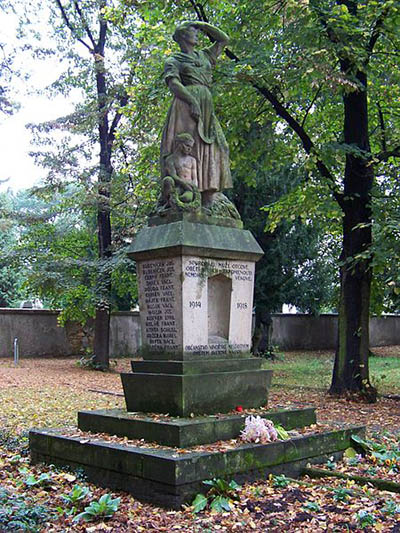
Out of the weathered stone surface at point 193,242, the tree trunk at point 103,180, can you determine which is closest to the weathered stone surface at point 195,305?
the weathered stone surface at point 193,242

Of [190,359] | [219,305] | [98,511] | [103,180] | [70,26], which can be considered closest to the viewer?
[98,511]

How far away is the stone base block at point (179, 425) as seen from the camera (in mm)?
6359

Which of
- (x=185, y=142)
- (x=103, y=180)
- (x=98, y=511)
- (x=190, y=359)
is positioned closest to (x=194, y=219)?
(x=185, y=142)

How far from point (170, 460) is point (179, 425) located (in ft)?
2.23

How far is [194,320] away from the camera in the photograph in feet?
24.3

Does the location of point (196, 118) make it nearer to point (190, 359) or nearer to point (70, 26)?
point (190, 359)

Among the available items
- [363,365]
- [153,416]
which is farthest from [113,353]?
[153,416]

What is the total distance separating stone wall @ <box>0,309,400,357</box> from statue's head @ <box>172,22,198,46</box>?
56.8 feet

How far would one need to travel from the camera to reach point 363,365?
13.2 metres

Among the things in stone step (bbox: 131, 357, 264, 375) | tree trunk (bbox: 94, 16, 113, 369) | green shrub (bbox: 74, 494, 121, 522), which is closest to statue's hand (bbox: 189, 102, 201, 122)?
stone step (bbox: 131, 357, 264, 375)

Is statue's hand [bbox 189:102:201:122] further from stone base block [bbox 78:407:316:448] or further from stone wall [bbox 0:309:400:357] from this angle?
stone wall [bbox 0:309:400:357]

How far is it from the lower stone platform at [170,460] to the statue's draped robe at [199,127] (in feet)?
11.3

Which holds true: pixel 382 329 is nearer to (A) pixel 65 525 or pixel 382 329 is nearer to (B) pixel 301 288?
Answer: (B) pixel 301 288

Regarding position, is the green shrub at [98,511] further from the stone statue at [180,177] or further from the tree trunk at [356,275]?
the tree trunk at [356,275]
